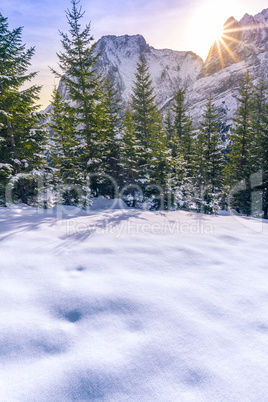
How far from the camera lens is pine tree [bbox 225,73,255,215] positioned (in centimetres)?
1948

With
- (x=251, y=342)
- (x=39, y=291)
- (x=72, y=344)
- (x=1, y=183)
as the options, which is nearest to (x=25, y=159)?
(x=1, y=183)

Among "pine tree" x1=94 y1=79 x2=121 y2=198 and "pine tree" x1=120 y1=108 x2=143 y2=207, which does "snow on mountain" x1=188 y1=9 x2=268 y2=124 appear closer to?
"pine tree" x1=94 y1=79 x2=121 y2=198

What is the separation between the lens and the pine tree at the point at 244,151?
63.9ft

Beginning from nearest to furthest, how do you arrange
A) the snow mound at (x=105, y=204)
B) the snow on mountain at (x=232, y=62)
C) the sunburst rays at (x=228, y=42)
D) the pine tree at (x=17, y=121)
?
the pine tree at (x=17, y=121) < the snow mound at (x=105, y=204) < the snow on mountain at (x=232, y=62) < the sunburst rays at (x=228, y=42)

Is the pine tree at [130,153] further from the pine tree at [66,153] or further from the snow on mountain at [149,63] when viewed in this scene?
the snow on mountain at [149,63]

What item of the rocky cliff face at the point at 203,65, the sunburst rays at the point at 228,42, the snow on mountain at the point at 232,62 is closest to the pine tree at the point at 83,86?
the rocky cliff face at the point at 203,65

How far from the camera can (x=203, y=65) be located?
113875mm

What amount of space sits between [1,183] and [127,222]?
990cm

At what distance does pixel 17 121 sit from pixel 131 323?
45.1 feet

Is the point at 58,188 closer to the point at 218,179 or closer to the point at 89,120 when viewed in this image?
the point at 89,120

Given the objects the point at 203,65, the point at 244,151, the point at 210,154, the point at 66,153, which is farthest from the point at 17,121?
the point at 203,65

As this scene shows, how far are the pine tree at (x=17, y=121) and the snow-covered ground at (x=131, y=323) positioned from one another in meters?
10.0

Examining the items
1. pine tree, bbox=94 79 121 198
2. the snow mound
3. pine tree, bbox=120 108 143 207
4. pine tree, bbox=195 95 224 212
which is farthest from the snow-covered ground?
pine tree, bbox=195 95 224 212

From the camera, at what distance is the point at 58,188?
14008 millimetres
